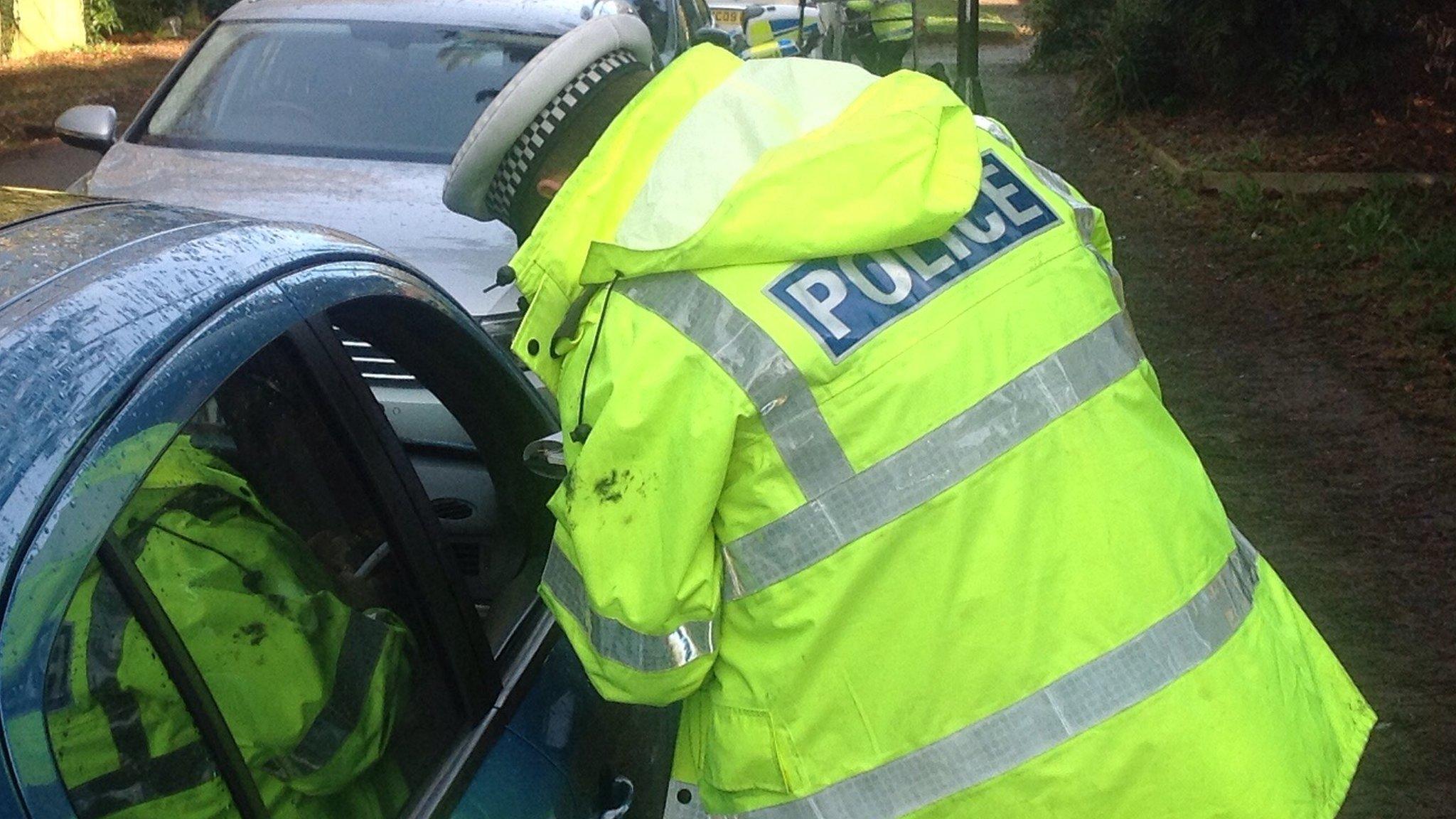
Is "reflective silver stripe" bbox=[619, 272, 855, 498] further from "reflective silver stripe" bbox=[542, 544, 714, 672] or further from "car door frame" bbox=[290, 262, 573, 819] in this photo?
"car door frame" bbox=[290, 262, 573, 819]

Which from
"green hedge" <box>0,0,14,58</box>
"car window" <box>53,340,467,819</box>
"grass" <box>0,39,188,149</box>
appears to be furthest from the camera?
"green hedge" <box>0,0,14,58</box>

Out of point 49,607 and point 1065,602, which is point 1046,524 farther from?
point 49,607

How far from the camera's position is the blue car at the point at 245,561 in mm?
1188

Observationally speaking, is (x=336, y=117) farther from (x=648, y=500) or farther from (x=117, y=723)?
(x=117, y=723)

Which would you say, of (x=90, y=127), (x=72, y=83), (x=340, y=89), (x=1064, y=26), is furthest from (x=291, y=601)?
(x=72, y=83)

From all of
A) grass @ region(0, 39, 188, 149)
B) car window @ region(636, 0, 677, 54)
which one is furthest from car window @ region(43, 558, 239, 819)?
grass @ region(0, 39, 188, 149)

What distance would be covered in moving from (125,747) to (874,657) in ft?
2.60

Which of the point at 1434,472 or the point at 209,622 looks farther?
the point at 1434,472

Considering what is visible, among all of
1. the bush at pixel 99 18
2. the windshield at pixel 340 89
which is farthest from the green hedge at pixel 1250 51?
the bush at pixel 99 18

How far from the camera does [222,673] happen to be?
4.90 feet

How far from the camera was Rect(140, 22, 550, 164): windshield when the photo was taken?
202 inches

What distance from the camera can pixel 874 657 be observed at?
5.20ft

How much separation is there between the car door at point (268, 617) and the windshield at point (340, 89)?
127 inches

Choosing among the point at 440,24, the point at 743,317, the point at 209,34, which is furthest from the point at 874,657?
the point at 209,34
